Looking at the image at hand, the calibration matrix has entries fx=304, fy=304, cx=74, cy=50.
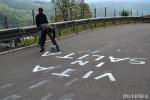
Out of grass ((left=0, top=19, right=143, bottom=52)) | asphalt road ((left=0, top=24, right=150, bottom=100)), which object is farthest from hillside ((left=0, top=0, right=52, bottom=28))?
asphalt road ((left=0, top=24, right=150, bottom=100))

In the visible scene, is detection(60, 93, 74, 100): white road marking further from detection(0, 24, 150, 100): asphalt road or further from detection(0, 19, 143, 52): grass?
detection(0, 19, 143, 52): grass

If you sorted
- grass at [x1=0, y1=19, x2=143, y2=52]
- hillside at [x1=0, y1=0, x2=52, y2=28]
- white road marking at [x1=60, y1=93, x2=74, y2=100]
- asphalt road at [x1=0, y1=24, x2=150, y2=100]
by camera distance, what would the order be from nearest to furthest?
white road marking at [x1=60, y1=93, x2=74, y2=100] → asphalt road at [x1=0, y1=24, x2=150, y2=100] → grass at [x1=0, y1=19, x2=143, y2=52] → hillside at [x1=0, y1=0, x2=52, y2=28]

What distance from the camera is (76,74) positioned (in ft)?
27.3

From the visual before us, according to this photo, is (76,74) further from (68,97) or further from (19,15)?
(19,15)

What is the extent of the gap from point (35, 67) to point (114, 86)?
3.06 metres

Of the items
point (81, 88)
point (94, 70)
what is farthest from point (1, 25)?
point (81, 88)

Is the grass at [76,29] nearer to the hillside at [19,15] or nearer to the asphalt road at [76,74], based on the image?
the hillside at [19,15]

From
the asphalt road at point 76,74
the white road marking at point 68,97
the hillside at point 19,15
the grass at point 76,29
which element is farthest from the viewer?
the hillside at point 19,15

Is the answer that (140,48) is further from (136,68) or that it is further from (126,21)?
(126,21)

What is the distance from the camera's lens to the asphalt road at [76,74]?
21.6ft

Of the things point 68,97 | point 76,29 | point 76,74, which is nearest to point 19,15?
point 76,29

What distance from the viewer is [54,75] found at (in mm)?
8234

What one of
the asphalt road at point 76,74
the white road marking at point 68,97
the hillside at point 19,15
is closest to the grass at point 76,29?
the hillside at point 19,15

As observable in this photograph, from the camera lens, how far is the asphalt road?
21.6 feet
